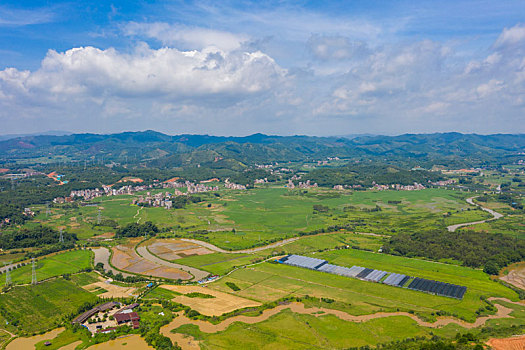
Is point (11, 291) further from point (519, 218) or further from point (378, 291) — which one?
point (519, 218)

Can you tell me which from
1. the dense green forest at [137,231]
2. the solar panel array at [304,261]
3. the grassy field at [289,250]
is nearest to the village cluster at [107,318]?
the grassy field at [289,250]

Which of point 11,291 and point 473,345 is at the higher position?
point 473,345

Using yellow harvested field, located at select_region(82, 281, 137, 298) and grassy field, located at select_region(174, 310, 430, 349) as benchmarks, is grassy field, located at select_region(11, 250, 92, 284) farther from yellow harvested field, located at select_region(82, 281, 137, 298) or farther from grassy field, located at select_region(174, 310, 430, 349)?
grassy field, located at select_region(174, 310, 430, 349)

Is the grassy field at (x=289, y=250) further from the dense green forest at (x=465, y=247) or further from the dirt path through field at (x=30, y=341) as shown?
the dirt path through field at (x=30, y=341)

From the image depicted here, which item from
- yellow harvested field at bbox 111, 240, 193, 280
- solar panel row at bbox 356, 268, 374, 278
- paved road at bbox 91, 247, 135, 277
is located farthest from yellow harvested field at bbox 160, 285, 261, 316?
solar panel row at bbox 356, 268, 374, 278

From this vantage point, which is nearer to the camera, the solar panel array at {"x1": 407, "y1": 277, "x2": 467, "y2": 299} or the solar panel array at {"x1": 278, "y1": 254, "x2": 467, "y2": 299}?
the solar panel array at {"x1": 407, "y1": 277, "x2": 467, "y2": 299}

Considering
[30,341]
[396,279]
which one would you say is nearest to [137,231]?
[30,341]

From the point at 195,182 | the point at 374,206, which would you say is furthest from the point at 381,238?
the point at 195,182
